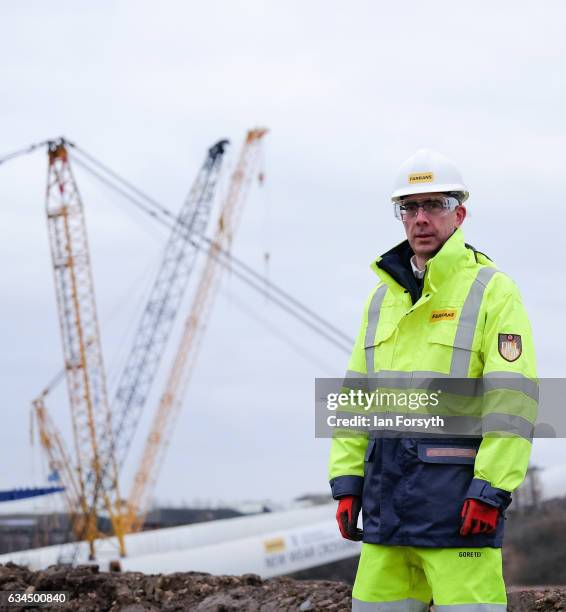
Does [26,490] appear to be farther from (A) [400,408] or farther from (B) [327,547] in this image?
(A) [400,408]

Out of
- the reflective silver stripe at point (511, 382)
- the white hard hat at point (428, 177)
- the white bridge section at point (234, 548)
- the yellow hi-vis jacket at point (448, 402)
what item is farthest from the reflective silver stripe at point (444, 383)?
the white bridge section at point (234, 548)

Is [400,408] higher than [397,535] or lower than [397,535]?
higher

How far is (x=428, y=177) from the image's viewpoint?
16.1 feet

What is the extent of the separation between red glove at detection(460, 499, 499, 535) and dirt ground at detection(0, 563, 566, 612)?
3.51m

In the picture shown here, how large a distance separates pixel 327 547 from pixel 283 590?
34855 millimetres

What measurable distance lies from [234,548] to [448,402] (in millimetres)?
35170

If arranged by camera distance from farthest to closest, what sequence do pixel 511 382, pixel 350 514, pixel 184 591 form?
pixel 184 591
pixel 350 514
pixel 511 382

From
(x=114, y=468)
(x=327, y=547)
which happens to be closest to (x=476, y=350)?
(x=327, y=547)

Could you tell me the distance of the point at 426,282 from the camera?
468 centimetres

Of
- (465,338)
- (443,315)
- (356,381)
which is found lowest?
(356,381)

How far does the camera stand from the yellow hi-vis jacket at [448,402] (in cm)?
435

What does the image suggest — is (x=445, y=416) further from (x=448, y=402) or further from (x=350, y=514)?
(x=350, y=514)

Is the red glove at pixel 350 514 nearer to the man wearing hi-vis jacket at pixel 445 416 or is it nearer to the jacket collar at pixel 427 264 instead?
the man wearing hi-vis jacket at pixel 445 416

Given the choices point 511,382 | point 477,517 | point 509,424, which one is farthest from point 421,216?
point 477,517
